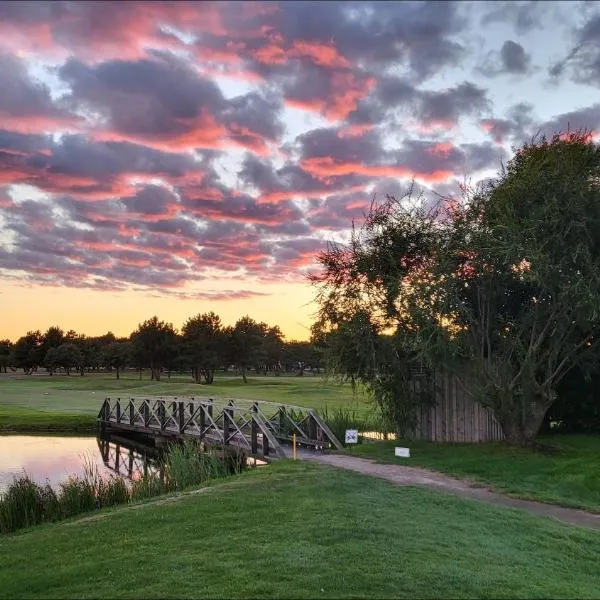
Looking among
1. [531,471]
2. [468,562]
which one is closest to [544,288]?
[531,471]

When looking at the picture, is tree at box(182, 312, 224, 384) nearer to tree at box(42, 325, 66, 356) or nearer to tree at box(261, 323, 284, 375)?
tree at box(261, 323, 284, 375)

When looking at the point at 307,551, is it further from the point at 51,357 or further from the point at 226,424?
the point at 51,357

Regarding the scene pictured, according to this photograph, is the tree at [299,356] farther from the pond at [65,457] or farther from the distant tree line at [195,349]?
the pond at [65,457]

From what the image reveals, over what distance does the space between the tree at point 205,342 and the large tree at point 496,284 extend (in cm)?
6358

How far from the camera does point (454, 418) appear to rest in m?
21.8

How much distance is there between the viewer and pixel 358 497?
39.5 ft

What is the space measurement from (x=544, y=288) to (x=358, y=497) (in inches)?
362

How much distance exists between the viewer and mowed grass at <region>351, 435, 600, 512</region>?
47.1 ft

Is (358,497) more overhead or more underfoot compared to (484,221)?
more underfoot

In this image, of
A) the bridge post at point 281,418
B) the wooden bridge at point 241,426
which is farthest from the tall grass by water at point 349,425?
the bridge post at point 281,418

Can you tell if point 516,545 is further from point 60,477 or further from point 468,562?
point 60,477

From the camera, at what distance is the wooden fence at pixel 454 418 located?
21453mm

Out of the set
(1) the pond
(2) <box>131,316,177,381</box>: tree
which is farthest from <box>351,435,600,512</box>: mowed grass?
(2) <box>131,316,177,381</box>: tree

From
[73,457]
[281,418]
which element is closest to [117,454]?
[73,457]
